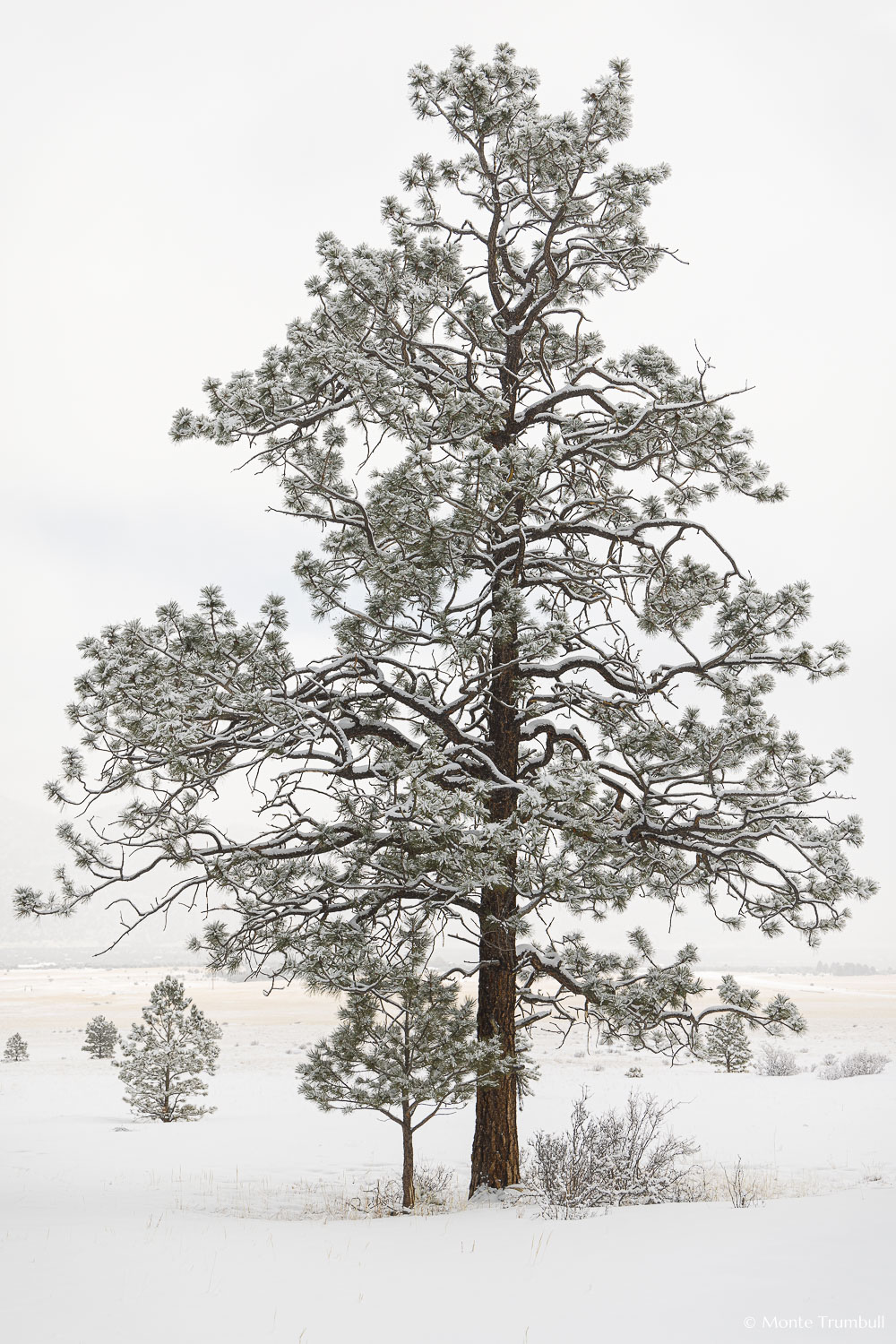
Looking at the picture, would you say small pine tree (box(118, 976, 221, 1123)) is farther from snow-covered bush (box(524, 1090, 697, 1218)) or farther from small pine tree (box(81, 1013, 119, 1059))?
small pine tree (box(81, 1013, 119, 1059))

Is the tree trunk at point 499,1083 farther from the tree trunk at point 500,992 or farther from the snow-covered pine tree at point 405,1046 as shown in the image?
the snow-covered pine tree at point 405,1046

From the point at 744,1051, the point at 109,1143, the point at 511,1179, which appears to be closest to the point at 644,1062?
the point at 744,1051

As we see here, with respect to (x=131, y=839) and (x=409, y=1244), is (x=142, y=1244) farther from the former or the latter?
(x=131, y=839)

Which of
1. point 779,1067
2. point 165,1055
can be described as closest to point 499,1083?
point 165,1055

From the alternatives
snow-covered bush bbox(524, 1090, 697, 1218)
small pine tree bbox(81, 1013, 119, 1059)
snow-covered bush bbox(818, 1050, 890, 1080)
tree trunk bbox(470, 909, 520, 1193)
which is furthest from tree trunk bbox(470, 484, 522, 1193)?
small pine tree bbox(81, 1013, 119, 1059)

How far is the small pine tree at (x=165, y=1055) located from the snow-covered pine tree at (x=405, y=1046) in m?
9.67

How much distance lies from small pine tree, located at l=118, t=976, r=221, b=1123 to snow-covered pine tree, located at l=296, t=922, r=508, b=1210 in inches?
381

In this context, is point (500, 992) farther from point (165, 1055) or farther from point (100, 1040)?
point (100, 1040)

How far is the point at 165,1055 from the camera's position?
1759 centimetres

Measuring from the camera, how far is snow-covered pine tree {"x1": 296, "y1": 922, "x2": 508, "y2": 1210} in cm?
851

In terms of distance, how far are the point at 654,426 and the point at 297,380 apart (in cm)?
324

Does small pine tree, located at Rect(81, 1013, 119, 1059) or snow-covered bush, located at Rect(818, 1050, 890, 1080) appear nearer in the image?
snow-covered bush, located at Rect(818, 1050, 890, 1080)

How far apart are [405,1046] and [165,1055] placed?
10.6 m

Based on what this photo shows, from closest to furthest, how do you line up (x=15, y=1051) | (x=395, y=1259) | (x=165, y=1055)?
1. (x=395, y=1259)
2. (x=165, y=1055)
3. (x=15, y=1051)
